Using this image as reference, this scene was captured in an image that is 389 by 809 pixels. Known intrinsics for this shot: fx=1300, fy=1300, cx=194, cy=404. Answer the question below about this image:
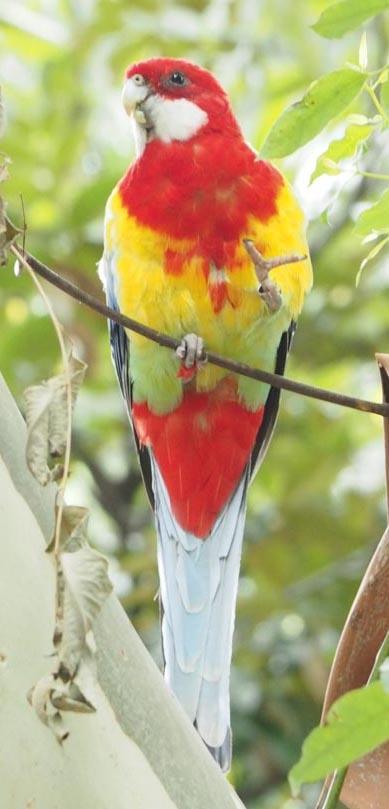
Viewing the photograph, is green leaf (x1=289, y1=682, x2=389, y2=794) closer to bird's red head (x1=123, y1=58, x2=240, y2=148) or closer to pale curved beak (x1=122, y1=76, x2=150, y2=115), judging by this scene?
bird's red head (x1=123, y1=58, x2=240, y2=148)

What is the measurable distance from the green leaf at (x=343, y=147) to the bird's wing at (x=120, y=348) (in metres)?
0.89

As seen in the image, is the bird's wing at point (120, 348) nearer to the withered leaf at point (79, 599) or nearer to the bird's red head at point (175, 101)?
the bird's red head at point (175, 101)

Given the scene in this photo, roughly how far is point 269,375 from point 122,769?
1.63 feet

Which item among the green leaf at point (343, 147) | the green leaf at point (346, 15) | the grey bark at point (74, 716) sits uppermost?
the green leaf at point (346, 15)

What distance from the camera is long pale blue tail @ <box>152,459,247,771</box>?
189 centimetres

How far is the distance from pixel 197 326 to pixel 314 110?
2.78 feet

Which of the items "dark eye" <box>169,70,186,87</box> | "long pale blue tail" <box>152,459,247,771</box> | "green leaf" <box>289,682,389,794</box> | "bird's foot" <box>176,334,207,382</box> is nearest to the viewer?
"green leaf" <box>289,682,389,794</box>

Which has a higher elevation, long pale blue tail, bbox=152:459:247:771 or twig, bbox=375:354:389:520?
twig, bbox=375:354:389:520

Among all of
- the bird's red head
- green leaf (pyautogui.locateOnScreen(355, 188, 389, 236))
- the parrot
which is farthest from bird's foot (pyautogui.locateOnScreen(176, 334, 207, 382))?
green leaf (pyautogui.locateOnScreen(355, 188, 389, 236))

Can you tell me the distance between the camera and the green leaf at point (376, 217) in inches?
50.7

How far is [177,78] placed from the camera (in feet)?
8.39

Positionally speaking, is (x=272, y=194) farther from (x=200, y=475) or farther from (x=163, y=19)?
(x=163, y=19)

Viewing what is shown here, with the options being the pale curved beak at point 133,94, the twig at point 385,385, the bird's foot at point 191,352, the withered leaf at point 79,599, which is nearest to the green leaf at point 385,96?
the twig at point 385,385

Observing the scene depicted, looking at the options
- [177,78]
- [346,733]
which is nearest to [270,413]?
[177,78]
